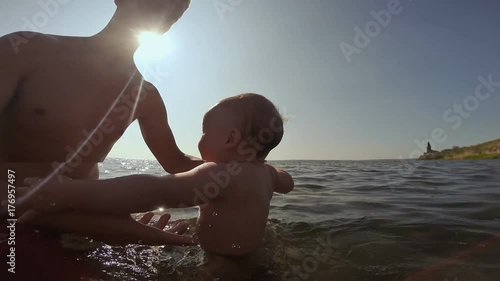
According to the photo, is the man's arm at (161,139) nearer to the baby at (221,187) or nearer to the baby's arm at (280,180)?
the baby's arm at (280,180)

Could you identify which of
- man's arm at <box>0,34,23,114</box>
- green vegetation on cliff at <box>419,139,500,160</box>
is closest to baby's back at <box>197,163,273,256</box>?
man's arm at <box>0,34,23,114</box>

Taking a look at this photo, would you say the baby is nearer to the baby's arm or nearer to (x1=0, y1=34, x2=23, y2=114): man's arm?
the baby's arm

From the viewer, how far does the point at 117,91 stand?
334 cm

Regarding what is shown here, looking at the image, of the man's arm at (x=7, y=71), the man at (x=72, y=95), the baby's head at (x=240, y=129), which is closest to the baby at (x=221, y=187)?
the baby's head at (x=240, y=129)

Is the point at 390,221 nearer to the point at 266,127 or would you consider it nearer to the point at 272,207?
the point at 272,207

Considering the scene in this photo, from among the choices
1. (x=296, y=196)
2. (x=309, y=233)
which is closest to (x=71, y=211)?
(x=309, y=233)

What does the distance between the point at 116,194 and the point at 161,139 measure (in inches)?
85.2

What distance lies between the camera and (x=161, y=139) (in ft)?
13.4

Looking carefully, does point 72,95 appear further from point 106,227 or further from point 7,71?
point 106,227

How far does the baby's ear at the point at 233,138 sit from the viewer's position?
9.05 feet

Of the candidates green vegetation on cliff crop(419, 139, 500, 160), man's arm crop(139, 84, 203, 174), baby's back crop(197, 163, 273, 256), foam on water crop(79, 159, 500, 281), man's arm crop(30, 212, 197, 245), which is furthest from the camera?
green vegetation on cliff crop(419, 139, 500, 160)

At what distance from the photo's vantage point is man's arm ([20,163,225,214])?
6.27 feet

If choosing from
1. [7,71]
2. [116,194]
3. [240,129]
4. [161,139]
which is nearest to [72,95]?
[7,71]

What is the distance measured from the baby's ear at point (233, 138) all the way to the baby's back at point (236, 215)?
0.72 feet
